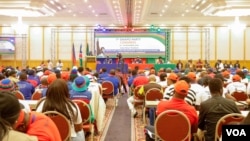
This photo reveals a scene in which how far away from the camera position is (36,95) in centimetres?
771

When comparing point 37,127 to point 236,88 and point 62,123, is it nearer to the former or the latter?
point 62,123

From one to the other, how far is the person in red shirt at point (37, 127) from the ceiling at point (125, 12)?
56.0 feet

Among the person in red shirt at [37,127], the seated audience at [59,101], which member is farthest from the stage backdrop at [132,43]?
the person in red shirt at [37,127]

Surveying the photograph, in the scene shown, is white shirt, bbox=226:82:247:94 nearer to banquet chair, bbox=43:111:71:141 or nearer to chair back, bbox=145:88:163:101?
chair back, bbox=145:88:163:101

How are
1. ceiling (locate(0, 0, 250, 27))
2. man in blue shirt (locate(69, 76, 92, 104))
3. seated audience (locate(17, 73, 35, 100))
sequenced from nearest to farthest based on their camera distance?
man in blue shirt (locate(69, 76, 92, 104)) → seated audience (locate(17, 73, 35, 100)) → ceiling (locate(0, 0, 250, 27))

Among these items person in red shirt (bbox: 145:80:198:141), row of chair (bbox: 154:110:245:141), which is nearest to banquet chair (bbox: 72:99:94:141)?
person in red shirt (bbox: 145:80:198:141)

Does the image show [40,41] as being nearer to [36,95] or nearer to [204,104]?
[36,95]

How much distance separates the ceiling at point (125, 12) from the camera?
20.7 meters

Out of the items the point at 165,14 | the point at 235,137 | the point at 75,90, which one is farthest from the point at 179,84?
Answer: the point at 165,14

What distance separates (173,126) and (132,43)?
25.3 m

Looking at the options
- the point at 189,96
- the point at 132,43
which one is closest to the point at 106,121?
the point at 189,96

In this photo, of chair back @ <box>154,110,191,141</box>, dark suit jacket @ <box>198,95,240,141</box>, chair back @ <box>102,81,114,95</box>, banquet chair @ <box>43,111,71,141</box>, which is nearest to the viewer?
banquet chair @ <box>43,111,71,141</box>

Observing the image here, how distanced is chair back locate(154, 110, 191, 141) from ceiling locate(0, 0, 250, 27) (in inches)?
604

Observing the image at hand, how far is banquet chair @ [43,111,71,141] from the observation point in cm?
444
